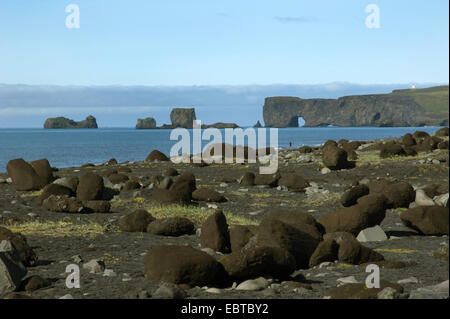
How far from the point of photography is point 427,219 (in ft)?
34.0

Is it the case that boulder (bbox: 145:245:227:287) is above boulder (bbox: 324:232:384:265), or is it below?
above

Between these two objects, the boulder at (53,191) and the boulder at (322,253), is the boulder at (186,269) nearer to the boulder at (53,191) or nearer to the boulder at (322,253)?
the boulder at (322,253)

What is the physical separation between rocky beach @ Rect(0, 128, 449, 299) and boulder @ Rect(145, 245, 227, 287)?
1cm

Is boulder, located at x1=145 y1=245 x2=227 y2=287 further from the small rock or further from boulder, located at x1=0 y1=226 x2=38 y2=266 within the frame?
the small rock

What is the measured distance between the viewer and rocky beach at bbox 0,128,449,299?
679cm

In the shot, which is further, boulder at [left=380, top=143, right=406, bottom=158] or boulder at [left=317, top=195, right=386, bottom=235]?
boulder at [left=380, top=143, right=406, bottom=158]

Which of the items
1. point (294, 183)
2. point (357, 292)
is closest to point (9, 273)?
point (357, 292)

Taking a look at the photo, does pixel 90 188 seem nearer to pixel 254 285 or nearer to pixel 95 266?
pixel 95 266

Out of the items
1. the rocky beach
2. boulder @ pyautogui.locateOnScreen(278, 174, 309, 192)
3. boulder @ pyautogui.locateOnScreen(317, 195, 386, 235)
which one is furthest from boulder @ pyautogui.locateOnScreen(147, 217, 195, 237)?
boulder @ pyautogui.locateOnScreen(278, 174, 309, 192)

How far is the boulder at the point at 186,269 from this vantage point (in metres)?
6.85

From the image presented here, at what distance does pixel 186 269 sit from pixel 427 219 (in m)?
5.56

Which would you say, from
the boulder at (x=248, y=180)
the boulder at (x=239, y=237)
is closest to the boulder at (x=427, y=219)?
the boulder at (x=239, y=237)

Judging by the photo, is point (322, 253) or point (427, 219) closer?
point (322, 253)
